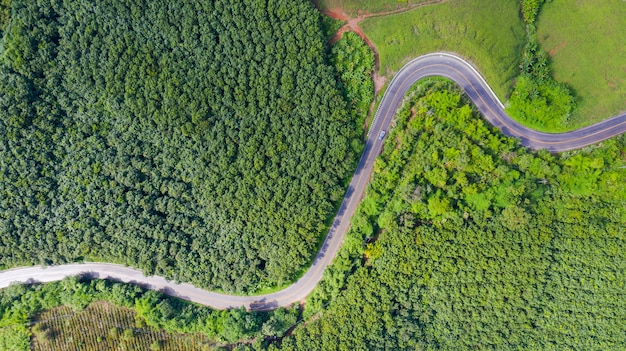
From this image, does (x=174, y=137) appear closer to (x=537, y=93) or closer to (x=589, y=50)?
(x=537, y=93)

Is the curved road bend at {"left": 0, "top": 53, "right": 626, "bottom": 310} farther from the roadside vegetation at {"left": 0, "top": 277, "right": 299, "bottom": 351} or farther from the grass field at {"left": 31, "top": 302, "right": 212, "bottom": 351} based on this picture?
the grass field at {"left": 31, "top": 302, "right": 212, "bottom": 351}

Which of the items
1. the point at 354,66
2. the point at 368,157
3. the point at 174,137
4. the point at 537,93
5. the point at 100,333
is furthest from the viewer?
the point at 100,333

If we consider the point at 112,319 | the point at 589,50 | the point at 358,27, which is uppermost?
the point at 589,50

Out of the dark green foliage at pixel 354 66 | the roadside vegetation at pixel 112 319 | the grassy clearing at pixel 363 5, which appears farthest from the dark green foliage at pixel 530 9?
the roadside vegetation at pixel 112 319

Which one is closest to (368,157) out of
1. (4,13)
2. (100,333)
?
(100,333)

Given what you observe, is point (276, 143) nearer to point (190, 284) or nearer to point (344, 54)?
point (344, 54)

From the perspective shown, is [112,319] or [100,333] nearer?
[100,333]

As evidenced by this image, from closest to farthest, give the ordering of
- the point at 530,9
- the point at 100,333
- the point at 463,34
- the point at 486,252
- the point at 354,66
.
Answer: the point at 486,252 → the point at 463,34 → the point at 530,9 → the point at 354,66 → the point at 100,333
